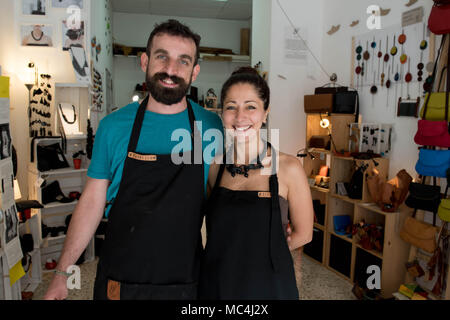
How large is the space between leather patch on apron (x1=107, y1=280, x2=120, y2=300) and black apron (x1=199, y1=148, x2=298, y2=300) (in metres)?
0.34

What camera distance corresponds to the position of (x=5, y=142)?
252 cm

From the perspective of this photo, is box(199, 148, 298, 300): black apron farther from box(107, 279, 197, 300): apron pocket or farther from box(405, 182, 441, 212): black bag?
box(405, 182, 441, 212): black bag

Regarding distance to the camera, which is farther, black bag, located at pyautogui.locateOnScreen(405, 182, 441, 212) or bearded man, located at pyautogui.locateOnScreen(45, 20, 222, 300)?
black bag, located at pyautogui.locateOnScreen(405, 182, 441, 212)

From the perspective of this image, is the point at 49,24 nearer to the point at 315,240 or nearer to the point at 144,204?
the point at 144,204

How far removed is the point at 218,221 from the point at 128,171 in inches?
17.4

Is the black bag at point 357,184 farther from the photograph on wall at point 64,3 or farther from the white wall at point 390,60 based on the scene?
the photograph on wall at point 64,3

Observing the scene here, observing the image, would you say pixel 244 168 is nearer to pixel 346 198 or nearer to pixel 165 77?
pixel 165 77

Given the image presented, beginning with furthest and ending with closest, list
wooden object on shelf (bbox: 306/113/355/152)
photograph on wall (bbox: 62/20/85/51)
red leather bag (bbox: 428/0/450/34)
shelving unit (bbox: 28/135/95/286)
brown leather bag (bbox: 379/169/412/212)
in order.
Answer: photograph on wall (bbox: 62/20/85/51) → wooden object on shelf (bbox: 306/113/355/152) → shelving unit (bbox: 28/135/95/286) → brown leather bag (bbox: 379/169/412/212) → red leather bag (bbox: 428/0/450/34)

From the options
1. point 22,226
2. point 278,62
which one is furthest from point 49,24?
point 278,62

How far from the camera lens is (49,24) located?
4164mm

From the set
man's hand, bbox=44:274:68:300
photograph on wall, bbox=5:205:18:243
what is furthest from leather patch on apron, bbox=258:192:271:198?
photograph on wall, bbox=5:205:18:243

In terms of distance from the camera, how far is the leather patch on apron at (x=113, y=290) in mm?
1514

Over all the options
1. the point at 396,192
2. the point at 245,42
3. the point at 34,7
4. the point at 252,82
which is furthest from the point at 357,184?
the point at 245,42

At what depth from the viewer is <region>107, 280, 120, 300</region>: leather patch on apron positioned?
151 centimetres
